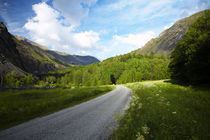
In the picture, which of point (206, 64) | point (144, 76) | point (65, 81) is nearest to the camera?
point (206, 64)

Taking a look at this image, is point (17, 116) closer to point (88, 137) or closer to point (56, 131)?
point (56, 131)

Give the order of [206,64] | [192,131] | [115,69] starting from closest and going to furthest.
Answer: [192,131] → [206,64] → [115,69]

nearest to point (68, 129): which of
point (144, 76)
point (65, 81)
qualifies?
point (144, 76)

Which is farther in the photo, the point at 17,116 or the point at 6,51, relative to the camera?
the point at 6,51

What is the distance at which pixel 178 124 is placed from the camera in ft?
14.6

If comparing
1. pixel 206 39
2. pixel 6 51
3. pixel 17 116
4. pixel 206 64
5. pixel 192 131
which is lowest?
pixel 17 116

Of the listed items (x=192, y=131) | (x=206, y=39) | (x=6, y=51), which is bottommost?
(x=192, y=131)

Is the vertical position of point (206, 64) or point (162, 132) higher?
point (206, 64)

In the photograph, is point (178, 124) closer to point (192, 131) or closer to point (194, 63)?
point (192, 131)

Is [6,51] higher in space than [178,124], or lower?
higher

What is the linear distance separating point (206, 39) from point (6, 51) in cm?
20212

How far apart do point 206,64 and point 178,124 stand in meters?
15.9

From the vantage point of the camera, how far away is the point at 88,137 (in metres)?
4.52

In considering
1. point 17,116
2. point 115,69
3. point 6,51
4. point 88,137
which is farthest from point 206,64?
point 6,51
